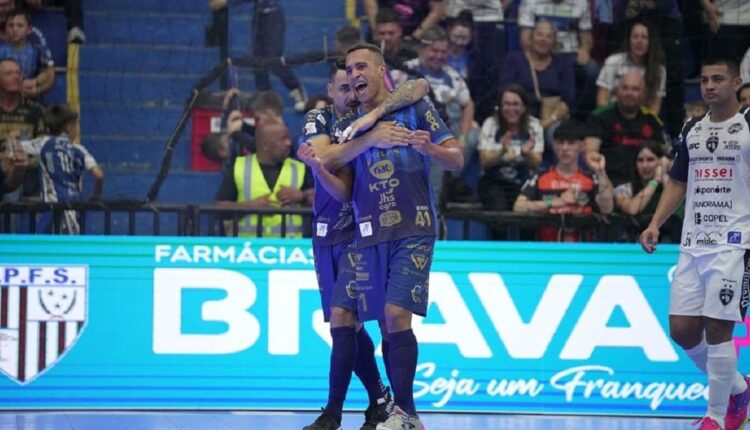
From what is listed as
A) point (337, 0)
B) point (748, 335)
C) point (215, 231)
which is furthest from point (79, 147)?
point (748, 335)

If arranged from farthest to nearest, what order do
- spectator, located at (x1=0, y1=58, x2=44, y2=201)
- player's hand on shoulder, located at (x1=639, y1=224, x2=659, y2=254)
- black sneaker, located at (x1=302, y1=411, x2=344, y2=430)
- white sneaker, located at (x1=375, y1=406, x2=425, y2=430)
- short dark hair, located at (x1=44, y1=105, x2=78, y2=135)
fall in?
short dark hair, located at (x1=44, y1=105, x2=78, y2=135)
spectator, located at (x1=0, y1=58, x2=44, y2=201)
player's hand on shoulder, located at (x1=639, y1=224, x2=659, y2=254)
black sneaker, located at (x1=302, y1=411, x2=344, y2=430)
white sneaker, located at (x1=375, y1=406, x2=425, y2=430)

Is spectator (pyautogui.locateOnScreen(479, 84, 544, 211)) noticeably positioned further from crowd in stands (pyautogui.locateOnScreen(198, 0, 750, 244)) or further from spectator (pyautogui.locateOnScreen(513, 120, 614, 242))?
spectator (pyautogui.locateOnScreen(513, 120, 614, 242))

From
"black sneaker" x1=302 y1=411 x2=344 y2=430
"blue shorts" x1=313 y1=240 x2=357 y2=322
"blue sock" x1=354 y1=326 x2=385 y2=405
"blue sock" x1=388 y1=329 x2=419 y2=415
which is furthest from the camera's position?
"blue sock" x1=354 y1=326 x2=385 y2=405

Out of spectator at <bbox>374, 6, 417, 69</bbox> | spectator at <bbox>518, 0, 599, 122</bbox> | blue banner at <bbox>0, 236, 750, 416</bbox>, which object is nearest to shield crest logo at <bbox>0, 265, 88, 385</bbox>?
blue banner at <bbox>0, 236, 750, 416</bbox>

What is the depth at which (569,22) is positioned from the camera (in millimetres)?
10547

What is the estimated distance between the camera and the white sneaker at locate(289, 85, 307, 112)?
33.6 feet

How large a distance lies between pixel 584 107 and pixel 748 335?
2.49 meters

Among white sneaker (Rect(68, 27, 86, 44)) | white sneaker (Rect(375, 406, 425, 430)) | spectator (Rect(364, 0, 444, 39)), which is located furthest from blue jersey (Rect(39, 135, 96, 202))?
white sneaker (Rect(375, 406, 425, 430))

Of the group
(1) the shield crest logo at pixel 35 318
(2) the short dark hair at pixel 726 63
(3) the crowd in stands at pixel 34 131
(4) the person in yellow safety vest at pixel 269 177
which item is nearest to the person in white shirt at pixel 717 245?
(2) the short dark hair at pixel 726 63

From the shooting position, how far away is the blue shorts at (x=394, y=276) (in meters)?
6.40

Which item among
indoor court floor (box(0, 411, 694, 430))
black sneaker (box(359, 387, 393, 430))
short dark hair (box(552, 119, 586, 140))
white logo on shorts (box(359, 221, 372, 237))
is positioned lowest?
indoor court floor (box(0, 411, 694, 430))

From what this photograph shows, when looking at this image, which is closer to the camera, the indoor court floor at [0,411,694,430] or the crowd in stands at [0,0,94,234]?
the indoor court floor at [0,411,694,430]

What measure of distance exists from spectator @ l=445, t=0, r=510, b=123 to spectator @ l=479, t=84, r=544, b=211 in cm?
14

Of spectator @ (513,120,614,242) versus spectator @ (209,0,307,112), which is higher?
spectator @ (209,0,307,112)
